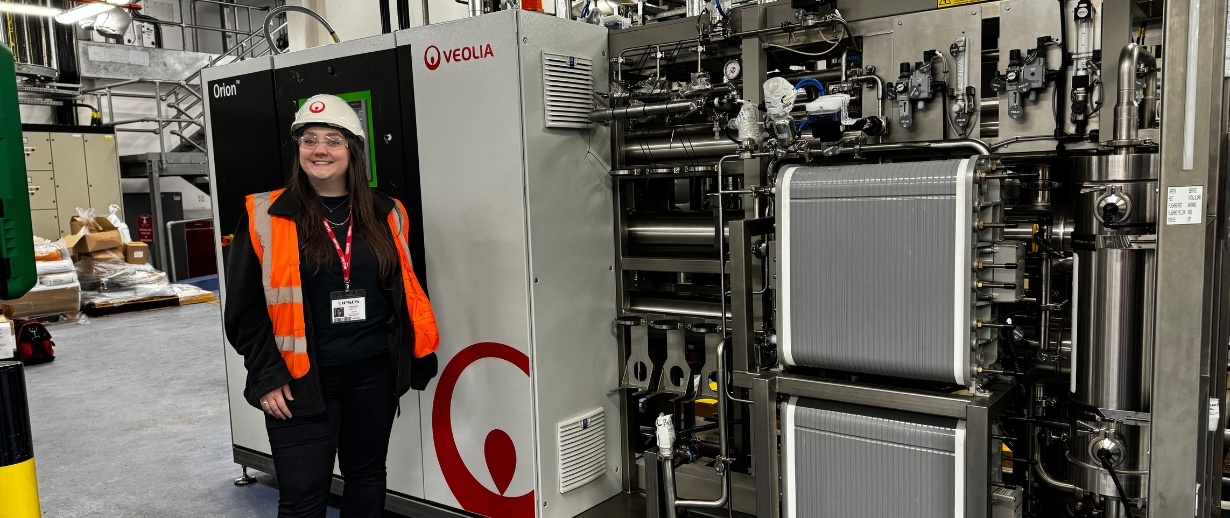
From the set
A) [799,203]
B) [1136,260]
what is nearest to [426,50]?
[799,203]

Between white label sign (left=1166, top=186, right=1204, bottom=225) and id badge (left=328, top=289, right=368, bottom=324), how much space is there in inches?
71.6

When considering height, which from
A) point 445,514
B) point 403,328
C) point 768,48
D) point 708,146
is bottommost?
point 445,514

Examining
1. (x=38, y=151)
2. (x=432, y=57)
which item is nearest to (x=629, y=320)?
(x=432, y=57)

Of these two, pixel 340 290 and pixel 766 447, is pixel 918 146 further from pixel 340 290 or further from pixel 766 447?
pixel 340 290

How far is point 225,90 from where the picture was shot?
330 cm

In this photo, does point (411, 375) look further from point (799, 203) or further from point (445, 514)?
point (799, 203)

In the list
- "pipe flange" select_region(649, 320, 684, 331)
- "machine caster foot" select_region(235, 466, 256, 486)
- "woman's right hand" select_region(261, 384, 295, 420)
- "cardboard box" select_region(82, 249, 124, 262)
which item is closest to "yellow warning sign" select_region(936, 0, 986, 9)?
"pipe flange" select_region(649, 320, 684, 331)

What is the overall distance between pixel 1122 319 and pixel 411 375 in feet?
5.89

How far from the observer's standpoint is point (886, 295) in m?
1.81

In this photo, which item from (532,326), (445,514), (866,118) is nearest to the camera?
(866,118)

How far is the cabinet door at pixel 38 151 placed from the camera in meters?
8.95

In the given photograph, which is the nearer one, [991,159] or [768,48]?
[991,159]

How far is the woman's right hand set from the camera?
6.88ft

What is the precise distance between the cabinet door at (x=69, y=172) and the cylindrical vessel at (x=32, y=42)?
75cm
